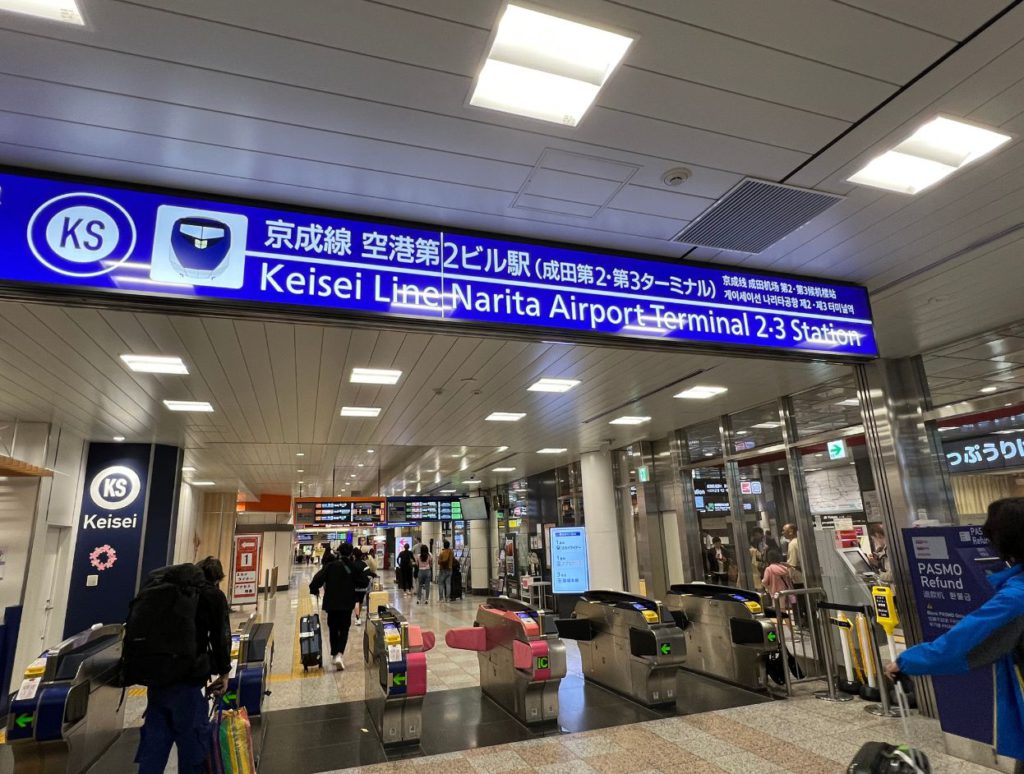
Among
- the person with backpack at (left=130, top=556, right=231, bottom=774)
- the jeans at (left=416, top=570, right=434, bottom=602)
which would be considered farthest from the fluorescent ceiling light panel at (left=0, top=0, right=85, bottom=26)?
the jeans at (left=416, top=570, right=434, bottom=602)

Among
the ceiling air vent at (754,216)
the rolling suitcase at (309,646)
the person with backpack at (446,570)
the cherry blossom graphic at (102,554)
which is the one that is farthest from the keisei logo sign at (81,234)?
the person with backpack at (446,570)

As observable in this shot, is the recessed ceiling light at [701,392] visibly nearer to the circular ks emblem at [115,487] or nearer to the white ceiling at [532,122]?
the white ceiling at [532,122]

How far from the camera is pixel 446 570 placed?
15.1 metres

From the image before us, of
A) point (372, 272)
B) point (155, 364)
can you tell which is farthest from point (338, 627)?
point (372, 272)

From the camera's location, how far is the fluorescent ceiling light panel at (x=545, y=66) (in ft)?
6.43

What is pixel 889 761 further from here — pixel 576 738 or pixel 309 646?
pixel 309 646

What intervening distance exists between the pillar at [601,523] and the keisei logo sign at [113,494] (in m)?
7.11

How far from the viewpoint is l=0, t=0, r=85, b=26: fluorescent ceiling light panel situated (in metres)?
1.76

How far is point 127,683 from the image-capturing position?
3.36m

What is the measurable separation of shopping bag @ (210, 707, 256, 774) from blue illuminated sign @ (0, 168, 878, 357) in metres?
2.81

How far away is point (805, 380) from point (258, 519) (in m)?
19.9

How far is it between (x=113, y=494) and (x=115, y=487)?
10cm

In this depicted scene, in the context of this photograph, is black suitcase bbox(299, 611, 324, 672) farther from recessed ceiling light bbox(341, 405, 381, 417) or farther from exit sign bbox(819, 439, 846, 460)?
exit sign bbox(819, 439, 846, 460)

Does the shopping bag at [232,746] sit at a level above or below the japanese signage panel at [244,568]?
below
